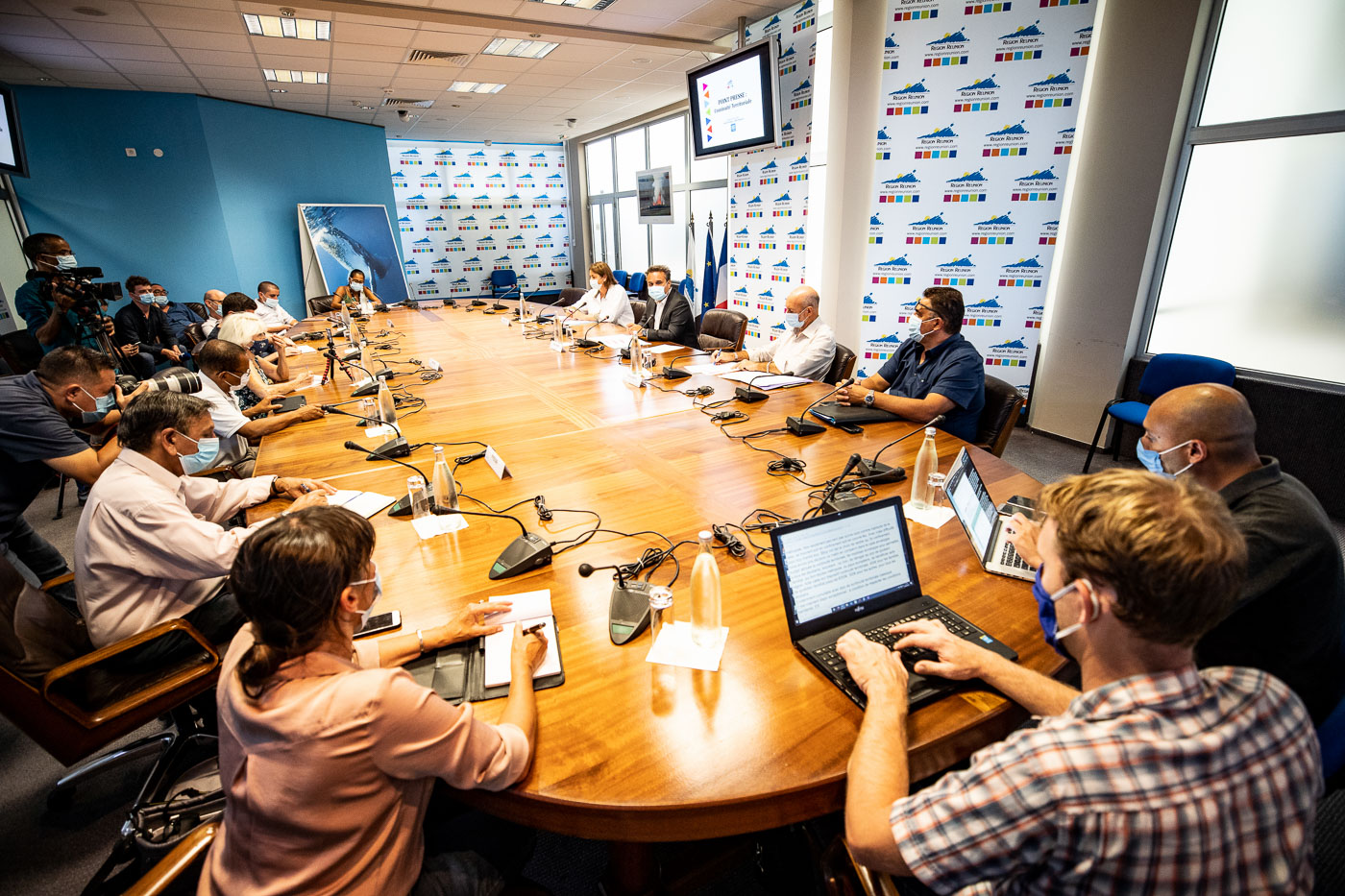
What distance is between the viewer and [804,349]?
3.89 metres

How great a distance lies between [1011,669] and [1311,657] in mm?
770

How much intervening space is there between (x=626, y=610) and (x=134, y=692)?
147 centimetres

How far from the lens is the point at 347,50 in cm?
559

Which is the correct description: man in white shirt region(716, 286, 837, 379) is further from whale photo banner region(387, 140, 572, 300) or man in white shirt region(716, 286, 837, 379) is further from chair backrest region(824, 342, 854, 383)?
whale photo banner region(387, 140, 572, 300)

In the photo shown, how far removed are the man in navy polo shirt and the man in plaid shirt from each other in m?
1.90

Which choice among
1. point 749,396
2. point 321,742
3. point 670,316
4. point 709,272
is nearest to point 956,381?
point 749,396

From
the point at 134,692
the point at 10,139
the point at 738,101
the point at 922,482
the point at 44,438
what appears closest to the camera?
the point at 134,692

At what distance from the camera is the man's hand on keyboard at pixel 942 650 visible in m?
1.15

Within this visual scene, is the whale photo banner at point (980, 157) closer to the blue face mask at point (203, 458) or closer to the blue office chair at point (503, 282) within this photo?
Result: the blue face mask at point (203, 458)

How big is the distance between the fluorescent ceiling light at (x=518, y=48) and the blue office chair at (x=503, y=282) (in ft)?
19.1

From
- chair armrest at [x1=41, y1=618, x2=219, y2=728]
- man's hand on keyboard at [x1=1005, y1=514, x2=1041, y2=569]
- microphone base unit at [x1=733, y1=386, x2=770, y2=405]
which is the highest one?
man's hand on keyboard at [x1=1005, y1=514, x2=1041, y2=569]

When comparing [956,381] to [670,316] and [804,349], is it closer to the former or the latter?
[804,349]

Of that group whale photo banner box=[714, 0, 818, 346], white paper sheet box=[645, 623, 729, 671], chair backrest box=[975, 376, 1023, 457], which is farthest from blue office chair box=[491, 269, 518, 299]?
white paper sheet box=[645, 623, 729, 671]

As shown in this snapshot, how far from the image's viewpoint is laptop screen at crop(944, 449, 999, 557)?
1.65m
